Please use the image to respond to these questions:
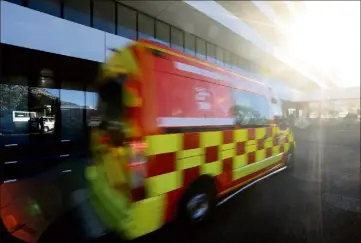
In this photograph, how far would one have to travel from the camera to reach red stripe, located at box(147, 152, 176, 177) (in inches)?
100

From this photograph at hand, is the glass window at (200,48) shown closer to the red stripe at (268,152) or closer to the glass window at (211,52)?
the glass window at (211,52)

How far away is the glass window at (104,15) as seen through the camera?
979 centimetres

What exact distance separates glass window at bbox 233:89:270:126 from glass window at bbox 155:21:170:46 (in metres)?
8.58

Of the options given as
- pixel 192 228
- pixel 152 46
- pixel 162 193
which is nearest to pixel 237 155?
pixel 192 228

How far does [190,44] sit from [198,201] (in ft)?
39.6

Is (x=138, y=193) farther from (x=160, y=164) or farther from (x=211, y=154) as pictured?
(x=211, y=154)

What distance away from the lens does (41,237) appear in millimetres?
3035

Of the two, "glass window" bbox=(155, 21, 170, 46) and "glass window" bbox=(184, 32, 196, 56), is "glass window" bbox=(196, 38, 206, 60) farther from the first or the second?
→ "glass window" bbox=(155, 21, 170, 46)

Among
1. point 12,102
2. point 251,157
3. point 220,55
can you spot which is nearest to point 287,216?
point 251,157

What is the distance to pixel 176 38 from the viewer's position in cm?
1323

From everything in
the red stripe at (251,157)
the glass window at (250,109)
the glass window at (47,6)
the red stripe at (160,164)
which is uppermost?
the glass window at (47,6)

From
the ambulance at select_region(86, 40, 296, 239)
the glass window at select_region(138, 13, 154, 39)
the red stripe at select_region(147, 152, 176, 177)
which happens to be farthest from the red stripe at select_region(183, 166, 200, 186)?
the glass window at select_region(138, 13, 154, 39)

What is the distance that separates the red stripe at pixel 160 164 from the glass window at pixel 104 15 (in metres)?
8.84

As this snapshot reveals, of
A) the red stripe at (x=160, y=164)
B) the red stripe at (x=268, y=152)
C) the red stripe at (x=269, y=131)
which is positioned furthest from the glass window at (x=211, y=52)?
the red stripe at (x=160, y=164)
